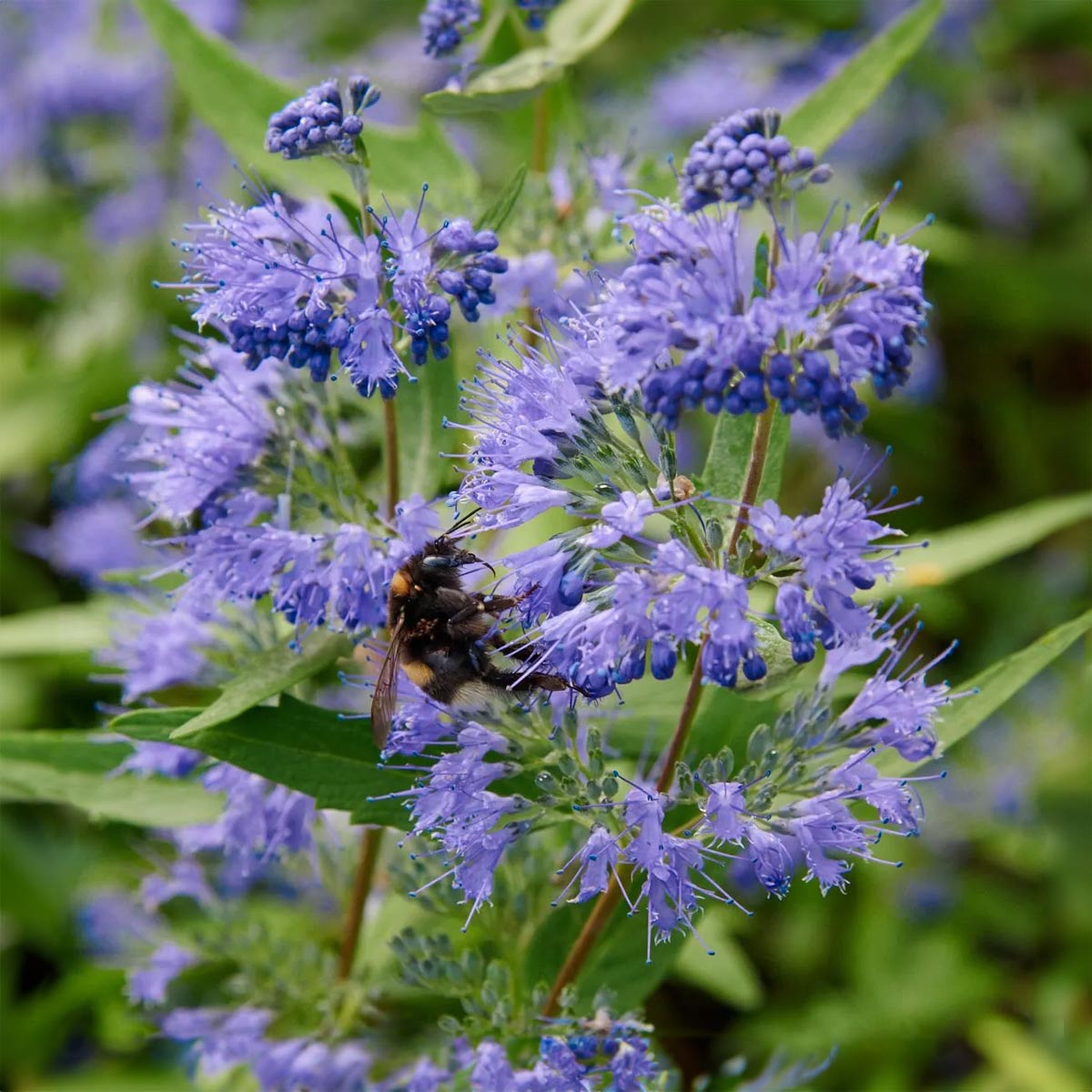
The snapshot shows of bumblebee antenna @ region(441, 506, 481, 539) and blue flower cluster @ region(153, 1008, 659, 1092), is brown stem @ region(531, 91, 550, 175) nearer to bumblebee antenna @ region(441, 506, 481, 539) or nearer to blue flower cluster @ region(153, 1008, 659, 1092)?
bumblebee antenna @ region(441, 506, 481, 539)

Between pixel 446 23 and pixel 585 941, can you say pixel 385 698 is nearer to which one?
pixel 585 941

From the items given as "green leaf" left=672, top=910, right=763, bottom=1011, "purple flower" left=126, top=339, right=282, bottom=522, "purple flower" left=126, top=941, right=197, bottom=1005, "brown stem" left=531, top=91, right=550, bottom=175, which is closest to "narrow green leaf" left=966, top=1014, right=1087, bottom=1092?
"green leaf" left=672, top=910, right=763, bottom=1011

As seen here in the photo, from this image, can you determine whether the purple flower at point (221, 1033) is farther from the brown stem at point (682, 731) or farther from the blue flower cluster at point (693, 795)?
the brown stem at point (682, 731)

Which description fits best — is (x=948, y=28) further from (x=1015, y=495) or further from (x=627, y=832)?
(x=627, y=832)

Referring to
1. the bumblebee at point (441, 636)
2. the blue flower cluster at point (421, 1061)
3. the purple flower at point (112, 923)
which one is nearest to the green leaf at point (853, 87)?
the bumblebee at point (441, 636)

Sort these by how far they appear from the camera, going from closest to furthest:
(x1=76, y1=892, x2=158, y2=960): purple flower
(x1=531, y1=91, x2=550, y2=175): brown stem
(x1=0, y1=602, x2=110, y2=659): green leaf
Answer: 1. (x1=531, y1=91, x2=550, y2=175): brown stem
2. (x1=0, y1=602, x2=110, y2=659): green leaf
3. (x1=76, y1=892, x2=158, y2=960): purple flower

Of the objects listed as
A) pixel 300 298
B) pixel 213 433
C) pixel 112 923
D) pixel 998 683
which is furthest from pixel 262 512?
pixel 112 923
